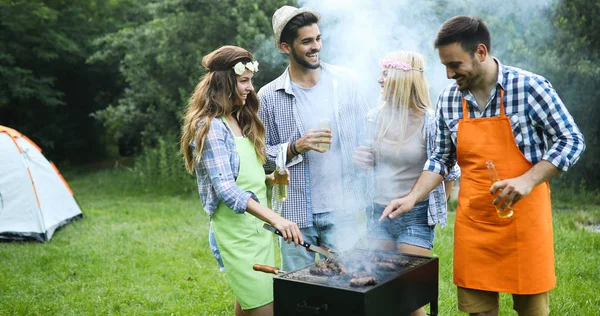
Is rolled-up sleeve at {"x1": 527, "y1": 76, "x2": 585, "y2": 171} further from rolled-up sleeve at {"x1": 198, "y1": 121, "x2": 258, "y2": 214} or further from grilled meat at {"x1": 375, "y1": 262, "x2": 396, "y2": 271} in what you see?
rolled-up sleeve at {"x1": 198, "y1": 121, "x2": 258, "y2": 214}

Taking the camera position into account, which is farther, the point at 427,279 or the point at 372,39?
the point at 372,39

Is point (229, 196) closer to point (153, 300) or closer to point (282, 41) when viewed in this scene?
point (282, 41)

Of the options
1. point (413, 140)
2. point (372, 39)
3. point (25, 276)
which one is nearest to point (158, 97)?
point (25, 276)

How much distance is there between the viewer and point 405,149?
3268 mm

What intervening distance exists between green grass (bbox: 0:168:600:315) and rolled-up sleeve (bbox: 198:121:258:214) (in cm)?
202

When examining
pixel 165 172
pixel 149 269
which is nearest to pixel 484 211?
pixel 149 269

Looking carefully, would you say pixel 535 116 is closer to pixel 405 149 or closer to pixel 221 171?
pixel 405 149

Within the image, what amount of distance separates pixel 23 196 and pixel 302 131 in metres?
5.37

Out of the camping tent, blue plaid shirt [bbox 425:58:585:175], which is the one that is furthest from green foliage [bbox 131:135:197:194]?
blue plaid shirt [bbox 425:58:585:175]

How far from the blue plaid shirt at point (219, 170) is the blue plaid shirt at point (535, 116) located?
116 centimetres

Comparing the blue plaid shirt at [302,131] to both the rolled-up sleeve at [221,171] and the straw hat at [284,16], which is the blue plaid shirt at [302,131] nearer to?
the straw hat at [284,16]

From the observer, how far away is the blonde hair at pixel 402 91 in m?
3.29

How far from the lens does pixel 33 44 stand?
14.5m

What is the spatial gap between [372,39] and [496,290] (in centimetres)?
204
